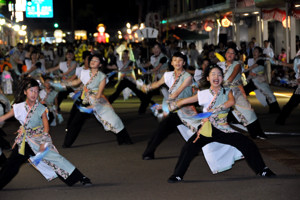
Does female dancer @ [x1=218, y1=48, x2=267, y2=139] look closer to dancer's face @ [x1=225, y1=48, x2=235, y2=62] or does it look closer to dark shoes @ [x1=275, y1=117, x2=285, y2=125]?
dancer's face @ [x1=225, y1=48, x2=235, y2=62]

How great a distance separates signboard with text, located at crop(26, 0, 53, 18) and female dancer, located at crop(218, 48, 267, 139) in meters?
53.0

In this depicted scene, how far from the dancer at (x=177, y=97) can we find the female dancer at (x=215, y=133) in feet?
4.47

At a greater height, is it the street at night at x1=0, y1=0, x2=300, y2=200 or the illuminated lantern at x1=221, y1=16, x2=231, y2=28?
the illuminated lantern at x1=221, y1=16, x2=231, y2=28

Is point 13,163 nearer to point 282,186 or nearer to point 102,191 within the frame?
point 102,191

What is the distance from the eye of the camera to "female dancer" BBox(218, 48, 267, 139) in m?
11.1

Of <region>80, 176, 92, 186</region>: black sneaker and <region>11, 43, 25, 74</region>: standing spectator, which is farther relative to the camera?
<region>11, 43, 25, 74</region>: standing spectator

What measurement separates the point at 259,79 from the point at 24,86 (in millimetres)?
8886

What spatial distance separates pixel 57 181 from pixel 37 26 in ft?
283

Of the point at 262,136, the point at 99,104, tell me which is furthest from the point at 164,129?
the point at 262,136

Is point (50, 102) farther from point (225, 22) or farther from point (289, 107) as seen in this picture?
point (225, 22)

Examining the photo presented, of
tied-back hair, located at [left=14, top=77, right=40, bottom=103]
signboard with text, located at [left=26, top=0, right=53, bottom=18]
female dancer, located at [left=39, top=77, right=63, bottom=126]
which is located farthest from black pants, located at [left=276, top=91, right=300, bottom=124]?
signboard with text, located at [left=26, top=0, right=53, bottom=18]

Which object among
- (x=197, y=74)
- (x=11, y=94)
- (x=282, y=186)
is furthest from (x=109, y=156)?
(x=11, y=94)

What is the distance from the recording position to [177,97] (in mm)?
9516

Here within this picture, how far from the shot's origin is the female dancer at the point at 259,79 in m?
15.0
